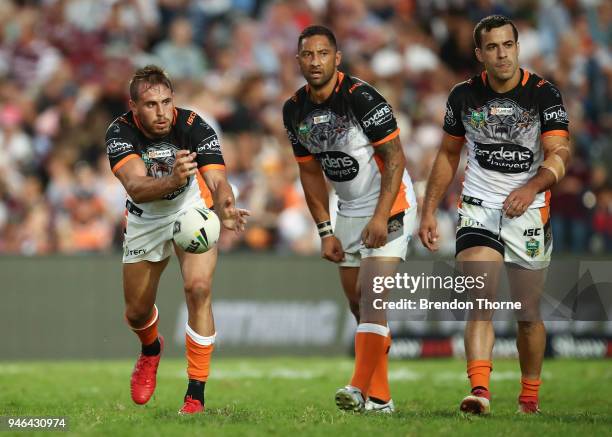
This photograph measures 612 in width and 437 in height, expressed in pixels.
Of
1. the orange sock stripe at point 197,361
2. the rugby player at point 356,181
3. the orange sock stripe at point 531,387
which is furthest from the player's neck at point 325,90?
the orange sock stripe at point 531,387

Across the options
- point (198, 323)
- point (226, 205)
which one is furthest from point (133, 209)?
point (226, 205)

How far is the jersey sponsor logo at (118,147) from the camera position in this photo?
8.41 meters

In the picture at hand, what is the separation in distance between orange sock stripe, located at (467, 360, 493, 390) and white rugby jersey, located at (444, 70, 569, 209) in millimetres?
1268

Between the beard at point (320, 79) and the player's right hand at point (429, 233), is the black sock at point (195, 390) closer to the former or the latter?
the player's right hand at point (429, 233)

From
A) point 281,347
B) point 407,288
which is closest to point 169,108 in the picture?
point 407,288

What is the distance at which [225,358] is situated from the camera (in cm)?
1570

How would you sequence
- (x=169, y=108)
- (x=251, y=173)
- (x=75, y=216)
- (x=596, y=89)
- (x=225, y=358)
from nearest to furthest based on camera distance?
(x=169, y=108) < (x=225, y=358) < (x=75, y=216) < (x=251, y=173) < (x=596, y=89)

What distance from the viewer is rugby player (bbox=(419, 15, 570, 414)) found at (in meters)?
8.34

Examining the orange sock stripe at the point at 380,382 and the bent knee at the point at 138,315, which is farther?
the bent knee at the point at 138,315

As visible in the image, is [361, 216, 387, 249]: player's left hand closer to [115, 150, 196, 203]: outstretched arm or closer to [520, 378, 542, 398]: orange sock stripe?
[115, 150, 196, 203]: outstretched arm

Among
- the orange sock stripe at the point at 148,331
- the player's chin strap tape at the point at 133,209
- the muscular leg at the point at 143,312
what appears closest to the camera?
the player's chin strap tape at the point at 133,209

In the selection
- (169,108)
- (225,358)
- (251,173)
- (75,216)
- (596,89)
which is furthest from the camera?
(596,89)

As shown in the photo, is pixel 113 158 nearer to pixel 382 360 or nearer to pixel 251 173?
pixel 382 360

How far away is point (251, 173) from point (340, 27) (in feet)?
14.2
